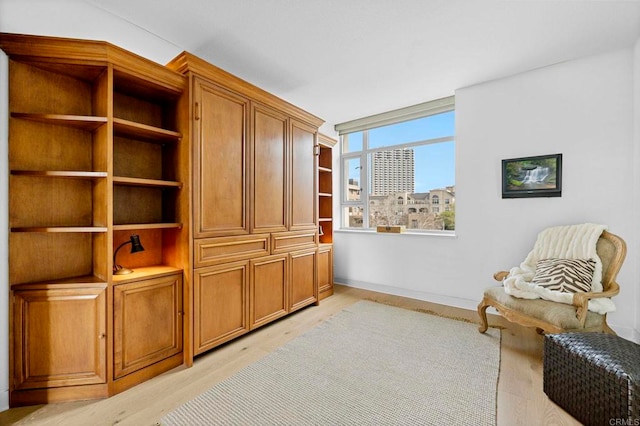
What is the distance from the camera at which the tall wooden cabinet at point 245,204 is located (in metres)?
2.27

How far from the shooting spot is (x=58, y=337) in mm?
1771

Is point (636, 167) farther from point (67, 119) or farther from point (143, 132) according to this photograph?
point (67, 119)

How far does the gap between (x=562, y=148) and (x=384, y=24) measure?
7.29 feet

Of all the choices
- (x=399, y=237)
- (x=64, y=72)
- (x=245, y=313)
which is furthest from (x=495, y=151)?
(x=64, y=72)

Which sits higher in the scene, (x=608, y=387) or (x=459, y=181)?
(x=459, y=181)

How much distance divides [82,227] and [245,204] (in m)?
1.19

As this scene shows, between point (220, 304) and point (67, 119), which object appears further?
point (220, 304)

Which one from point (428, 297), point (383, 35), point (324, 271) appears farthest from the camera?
point (324, 271)

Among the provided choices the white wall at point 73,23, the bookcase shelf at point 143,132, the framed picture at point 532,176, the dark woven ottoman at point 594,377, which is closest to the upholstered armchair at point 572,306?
the dark woven ottoman at point 594,377

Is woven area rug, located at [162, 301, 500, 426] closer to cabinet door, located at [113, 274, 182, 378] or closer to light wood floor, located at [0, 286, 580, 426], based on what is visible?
light wood floor, located at [0, 286, 580, 426]

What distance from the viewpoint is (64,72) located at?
194cm

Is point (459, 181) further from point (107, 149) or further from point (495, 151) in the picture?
point (107, 149)

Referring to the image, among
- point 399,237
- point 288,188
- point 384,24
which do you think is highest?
point 384,24

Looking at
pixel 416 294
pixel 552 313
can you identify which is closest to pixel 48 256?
pixel 552 313
